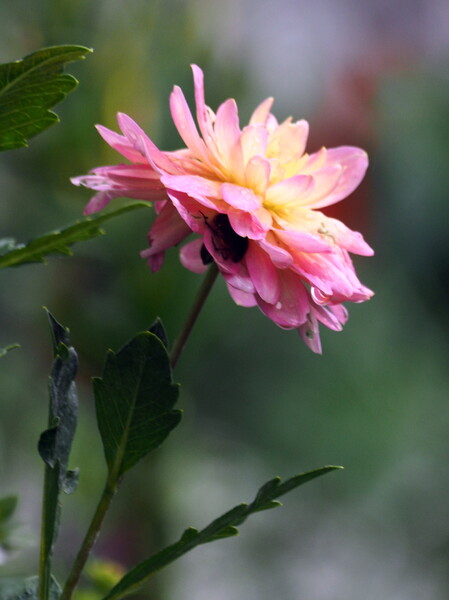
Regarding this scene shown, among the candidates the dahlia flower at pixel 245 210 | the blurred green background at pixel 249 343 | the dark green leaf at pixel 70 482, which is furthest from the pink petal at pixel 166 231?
the blurred green background at pixel 249 343

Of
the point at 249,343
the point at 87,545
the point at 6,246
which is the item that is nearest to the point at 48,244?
the point at 6,246

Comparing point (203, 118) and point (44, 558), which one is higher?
point (203, 118)

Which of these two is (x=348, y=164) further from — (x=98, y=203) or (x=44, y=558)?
(x=44, y=558)

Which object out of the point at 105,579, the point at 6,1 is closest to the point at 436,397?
the point at 6,1

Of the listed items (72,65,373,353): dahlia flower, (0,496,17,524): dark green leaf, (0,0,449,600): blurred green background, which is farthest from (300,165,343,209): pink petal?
(0,0,449,600): blurred green background

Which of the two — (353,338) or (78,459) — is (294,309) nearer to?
(78,459)

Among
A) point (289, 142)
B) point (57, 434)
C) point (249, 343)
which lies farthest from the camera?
point (249, 343)
